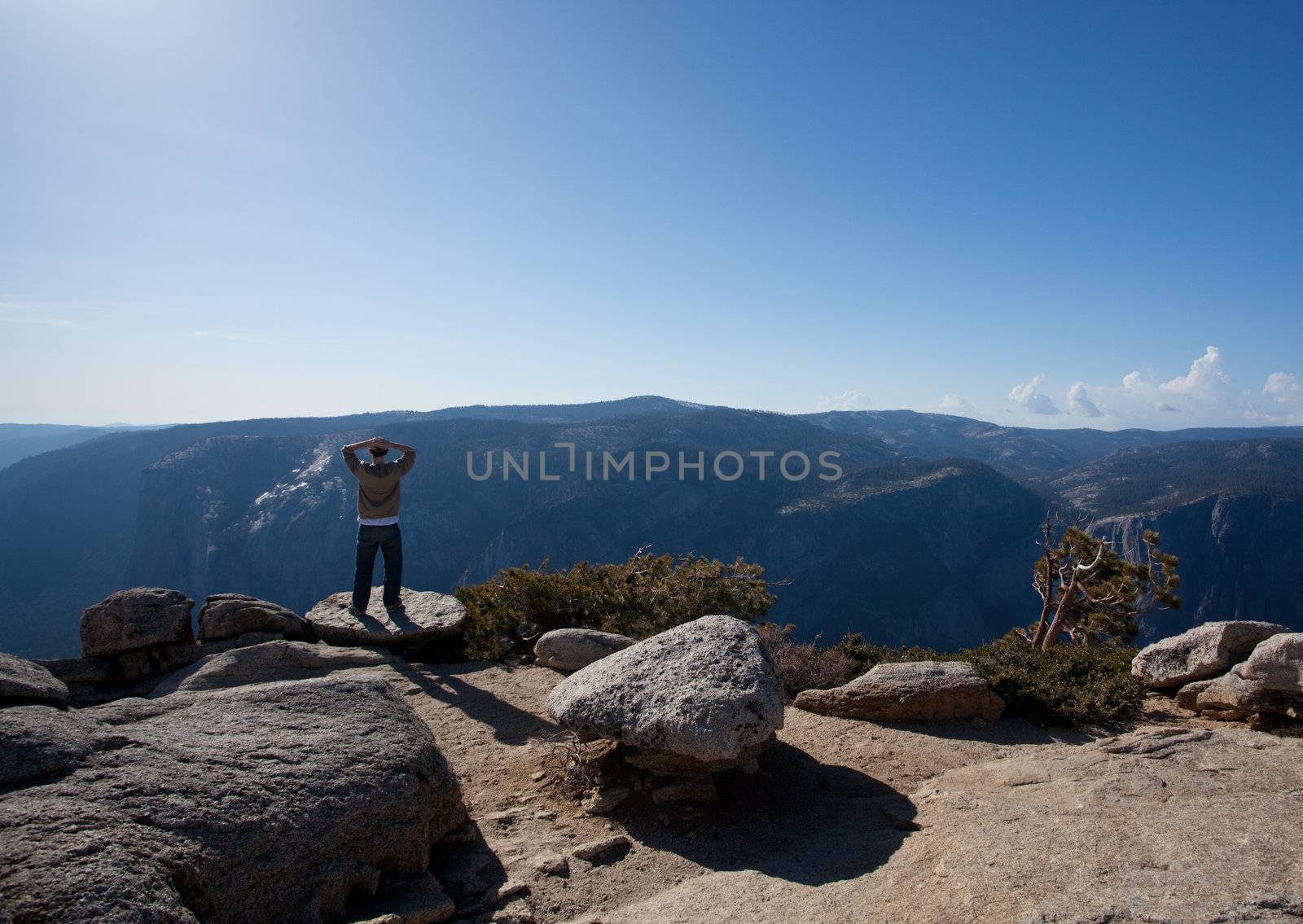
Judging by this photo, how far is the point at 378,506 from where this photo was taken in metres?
10.5

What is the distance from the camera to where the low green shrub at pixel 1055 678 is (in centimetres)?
845

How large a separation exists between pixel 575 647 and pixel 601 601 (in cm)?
232

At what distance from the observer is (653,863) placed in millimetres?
5125

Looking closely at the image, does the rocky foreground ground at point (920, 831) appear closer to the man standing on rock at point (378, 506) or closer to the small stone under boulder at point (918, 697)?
the small stone under boulder at point (918, 697)

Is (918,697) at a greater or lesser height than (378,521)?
lesser

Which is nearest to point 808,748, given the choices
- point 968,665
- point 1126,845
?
point 968,665

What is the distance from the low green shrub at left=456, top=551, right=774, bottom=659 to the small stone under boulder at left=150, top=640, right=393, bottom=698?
2075mm

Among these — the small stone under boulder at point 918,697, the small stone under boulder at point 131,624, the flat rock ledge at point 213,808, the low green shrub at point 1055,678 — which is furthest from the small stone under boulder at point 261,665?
the low green shrub at point 1055,678

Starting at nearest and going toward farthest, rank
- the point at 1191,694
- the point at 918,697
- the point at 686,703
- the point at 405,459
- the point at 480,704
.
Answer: the point at 686,703 → the point at 918,697 → the point at 1191,694 → the point at 480,704 → the point at 405,459

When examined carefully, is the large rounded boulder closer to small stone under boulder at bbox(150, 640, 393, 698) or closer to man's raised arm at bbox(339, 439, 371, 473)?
small stone under boulder at bbox(150, 640, 393, 698)

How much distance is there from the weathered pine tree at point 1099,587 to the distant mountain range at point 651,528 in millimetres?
89690

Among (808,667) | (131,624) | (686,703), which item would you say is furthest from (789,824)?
(131,624)

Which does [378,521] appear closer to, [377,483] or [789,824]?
[377,483]

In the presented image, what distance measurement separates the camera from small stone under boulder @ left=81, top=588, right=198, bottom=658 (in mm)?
9234
